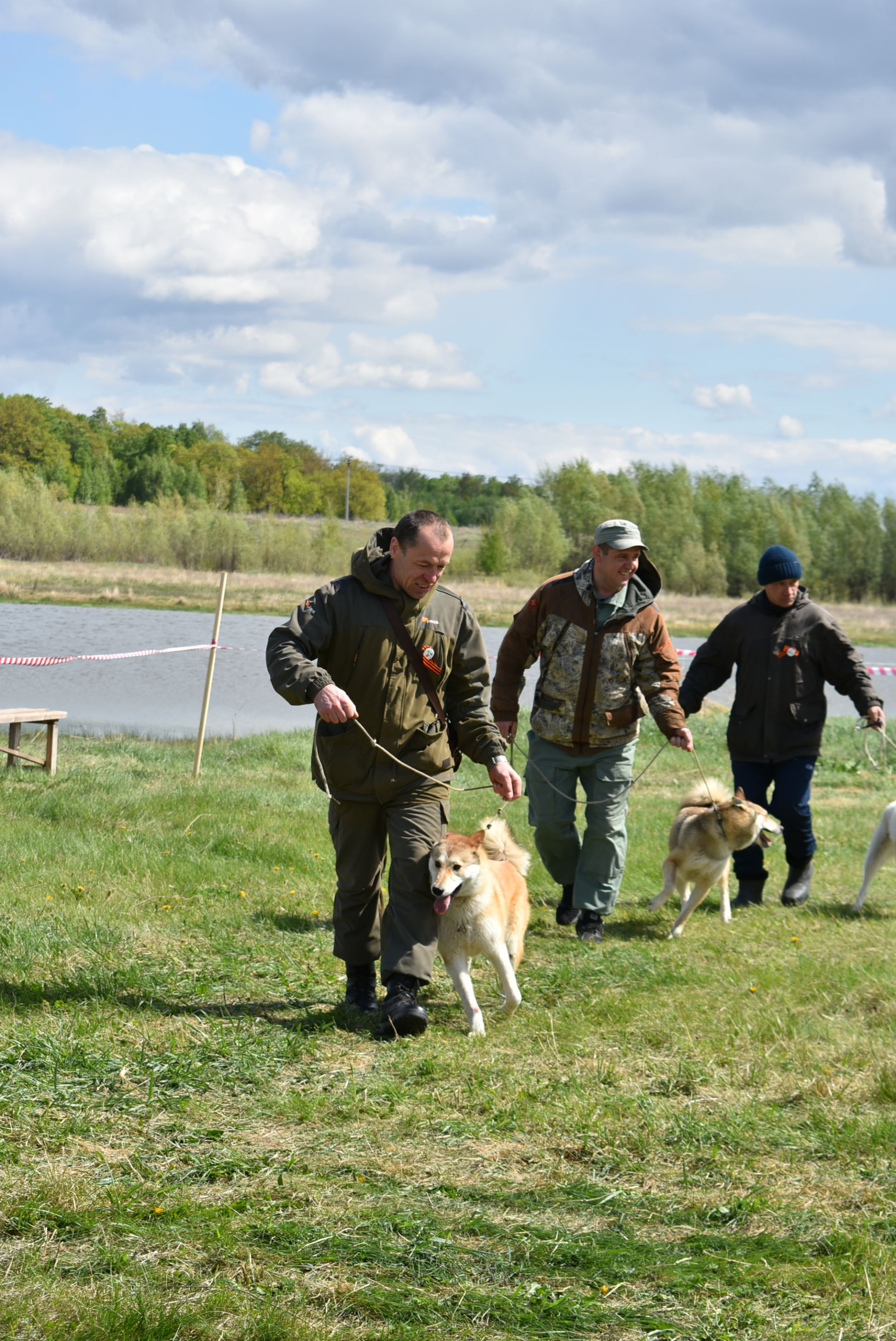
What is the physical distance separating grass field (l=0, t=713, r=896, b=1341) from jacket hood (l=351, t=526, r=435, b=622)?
1883mm

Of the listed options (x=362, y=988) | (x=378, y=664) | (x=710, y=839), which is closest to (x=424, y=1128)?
(x=362, y=988)

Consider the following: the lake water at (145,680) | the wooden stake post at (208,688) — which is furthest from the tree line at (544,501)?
the wooden stake post at (208,688)

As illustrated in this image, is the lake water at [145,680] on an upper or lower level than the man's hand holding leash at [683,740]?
lower

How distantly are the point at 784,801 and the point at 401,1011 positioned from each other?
4.04 meters

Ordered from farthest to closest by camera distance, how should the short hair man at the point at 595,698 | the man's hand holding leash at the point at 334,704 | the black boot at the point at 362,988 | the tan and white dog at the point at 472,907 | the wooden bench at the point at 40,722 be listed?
the wooden bench at the point at 40,722 → the short hair man at the point at 595,698 → the black boot at the point at 362,988 → the tan and white dog at the point at 472,907 → the man's hand holding leash at the point at 334,704

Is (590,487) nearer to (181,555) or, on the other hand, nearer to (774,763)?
(181,555)

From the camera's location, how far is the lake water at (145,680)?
1689 cm

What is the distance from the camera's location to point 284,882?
755cm

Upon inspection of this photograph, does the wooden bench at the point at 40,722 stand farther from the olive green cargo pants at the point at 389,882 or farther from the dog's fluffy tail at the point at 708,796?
the olive green cargo pants at the point at 389,882

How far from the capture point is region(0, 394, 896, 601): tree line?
7031 cm

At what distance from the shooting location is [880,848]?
8.20 meters

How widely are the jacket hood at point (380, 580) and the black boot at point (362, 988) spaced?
5.45 feet

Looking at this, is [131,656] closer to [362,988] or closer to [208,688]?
[208,688]

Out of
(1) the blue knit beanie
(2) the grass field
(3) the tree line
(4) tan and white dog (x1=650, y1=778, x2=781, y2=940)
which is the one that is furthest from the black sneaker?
A: (3) the tree line
